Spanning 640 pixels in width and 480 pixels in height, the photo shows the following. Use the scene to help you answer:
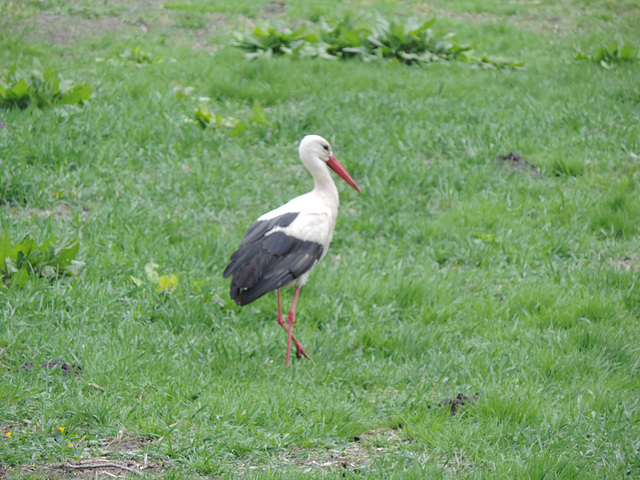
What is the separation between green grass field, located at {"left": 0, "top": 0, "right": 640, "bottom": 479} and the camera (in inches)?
125

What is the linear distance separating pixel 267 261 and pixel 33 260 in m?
1.61

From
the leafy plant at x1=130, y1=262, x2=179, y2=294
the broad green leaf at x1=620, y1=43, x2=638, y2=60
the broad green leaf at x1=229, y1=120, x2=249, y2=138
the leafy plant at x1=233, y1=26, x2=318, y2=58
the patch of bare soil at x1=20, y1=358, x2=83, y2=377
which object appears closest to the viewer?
the patch of bare soil at x1=20, y1=358, x2=83, y2=377

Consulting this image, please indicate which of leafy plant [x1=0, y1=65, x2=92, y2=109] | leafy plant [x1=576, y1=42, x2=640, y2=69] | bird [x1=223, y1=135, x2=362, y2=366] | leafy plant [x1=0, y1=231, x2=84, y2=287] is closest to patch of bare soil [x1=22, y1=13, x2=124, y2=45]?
leafy plant [x1=0, y1=65, x2=92, y2=109]

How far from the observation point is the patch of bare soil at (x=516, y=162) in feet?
21.9

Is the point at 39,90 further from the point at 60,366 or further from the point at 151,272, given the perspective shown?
the point at 60,366

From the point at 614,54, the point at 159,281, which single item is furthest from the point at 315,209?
the point at 614,54

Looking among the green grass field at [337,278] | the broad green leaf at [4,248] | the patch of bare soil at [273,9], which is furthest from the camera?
the patch of bare soil at [273,9]

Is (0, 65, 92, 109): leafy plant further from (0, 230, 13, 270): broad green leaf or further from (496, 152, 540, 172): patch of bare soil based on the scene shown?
(496, 152, 540, 172): patch of bare soil

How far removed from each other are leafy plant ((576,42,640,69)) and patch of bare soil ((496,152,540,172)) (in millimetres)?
3993

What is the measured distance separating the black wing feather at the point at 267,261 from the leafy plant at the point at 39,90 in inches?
156

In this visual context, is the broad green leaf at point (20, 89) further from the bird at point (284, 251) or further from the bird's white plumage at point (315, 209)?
the bird at point (284, 251)

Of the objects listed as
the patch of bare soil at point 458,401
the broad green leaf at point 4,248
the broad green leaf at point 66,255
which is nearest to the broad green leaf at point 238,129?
the broad green leaf at point 66,255

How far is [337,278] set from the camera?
487cm

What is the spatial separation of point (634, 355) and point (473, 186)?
258 centimetres
